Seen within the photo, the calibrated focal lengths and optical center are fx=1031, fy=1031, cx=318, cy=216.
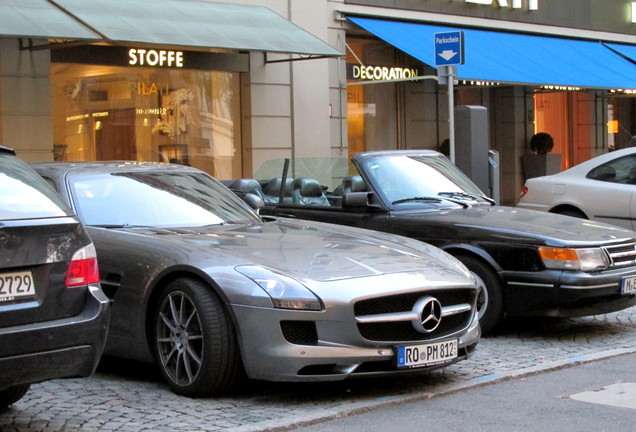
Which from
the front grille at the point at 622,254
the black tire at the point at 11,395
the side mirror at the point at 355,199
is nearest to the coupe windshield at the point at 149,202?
the side mirror at the point at 355,199

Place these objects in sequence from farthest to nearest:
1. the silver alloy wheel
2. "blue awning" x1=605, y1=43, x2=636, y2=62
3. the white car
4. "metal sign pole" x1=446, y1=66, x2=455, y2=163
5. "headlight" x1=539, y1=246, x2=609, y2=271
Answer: "blue awning" x1=605, y1=43, x2=636, y2=62 → "metal sign pole" x1=446, y1=66, x2=455, y2=163 → the white car → "headlight" x1=539, y1=246, x2=609, y2=271 → the silver alloy wheel

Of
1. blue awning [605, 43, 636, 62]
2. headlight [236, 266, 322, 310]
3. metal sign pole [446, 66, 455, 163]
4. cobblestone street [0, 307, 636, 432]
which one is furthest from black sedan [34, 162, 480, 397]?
blue awning [605, 43, 636, 62]

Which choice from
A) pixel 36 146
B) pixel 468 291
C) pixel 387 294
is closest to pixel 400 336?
pixel 387 294

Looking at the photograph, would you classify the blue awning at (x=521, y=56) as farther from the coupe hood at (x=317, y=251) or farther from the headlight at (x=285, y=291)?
the headlight at (x=285, y=291)

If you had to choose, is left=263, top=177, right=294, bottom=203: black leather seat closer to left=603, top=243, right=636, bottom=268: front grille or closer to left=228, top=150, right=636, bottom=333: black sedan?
left=228, top=150, right=636, bottom=333: black sedan

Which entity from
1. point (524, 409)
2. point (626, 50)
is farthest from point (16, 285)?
point (626, 50)

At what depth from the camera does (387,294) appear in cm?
590

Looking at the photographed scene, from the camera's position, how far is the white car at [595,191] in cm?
1222

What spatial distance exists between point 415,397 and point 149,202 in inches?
93.8

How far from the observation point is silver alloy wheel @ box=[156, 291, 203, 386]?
19.8ft

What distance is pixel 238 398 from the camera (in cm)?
610

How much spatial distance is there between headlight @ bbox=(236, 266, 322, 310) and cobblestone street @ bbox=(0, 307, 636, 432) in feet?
1.96

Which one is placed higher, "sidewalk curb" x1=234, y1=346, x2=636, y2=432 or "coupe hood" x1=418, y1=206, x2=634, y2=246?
"coupe hood" x1=418, y1=206, x2=634, y2=246

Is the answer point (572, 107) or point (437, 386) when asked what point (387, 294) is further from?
point (572, 107)
